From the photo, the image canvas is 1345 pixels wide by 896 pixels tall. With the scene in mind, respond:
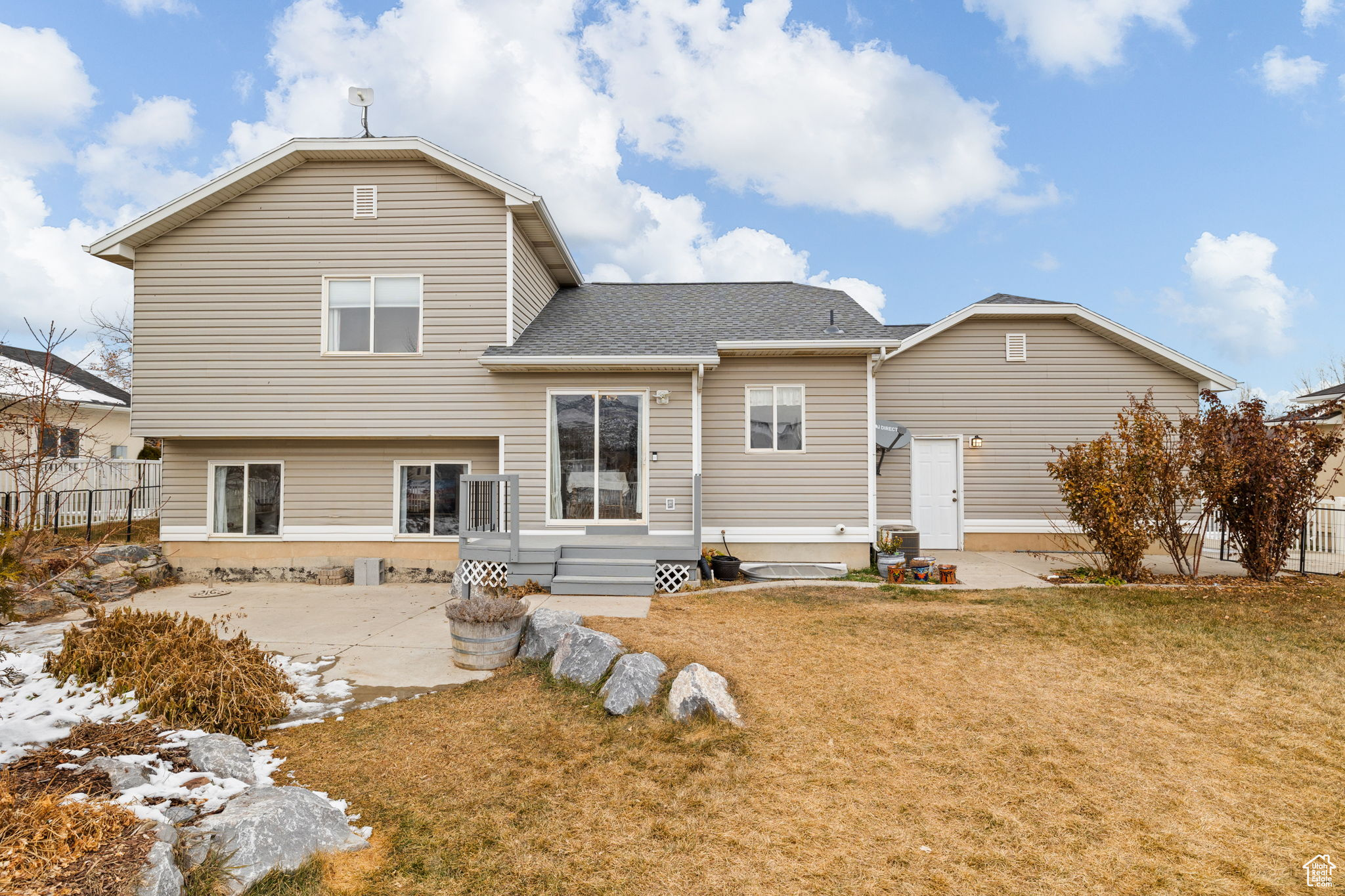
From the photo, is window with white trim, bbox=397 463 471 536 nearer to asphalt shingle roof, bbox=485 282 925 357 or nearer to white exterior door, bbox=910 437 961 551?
asphalt shingle roof, bbox=485 282 925 357

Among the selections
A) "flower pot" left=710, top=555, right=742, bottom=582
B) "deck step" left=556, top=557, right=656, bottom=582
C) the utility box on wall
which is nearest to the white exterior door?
"flower pot" left=710, top=555, right=742, bottom=582

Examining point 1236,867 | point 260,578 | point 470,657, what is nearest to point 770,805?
point 1236,867

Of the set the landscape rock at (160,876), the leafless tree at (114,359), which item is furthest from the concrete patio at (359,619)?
the leafless tree at (114,359)

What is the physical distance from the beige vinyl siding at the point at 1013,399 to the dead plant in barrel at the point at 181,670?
10.3 metres

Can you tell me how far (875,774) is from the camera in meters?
3.66

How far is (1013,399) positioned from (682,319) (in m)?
6.67

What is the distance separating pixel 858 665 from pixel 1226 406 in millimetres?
8378

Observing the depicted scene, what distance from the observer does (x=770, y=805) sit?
3348 millimetres

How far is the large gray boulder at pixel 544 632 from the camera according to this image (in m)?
5.63

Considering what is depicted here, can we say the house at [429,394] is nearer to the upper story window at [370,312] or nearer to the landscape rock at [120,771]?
the upper story window at [370,312]

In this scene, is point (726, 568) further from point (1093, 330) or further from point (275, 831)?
point (1093, 330)

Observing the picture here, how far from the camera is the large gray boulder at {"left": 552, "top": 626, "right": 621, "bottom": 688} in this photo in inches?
199

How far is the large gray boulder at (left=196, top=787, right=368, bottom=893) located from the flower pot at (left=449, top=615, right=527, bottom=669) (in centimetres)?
235

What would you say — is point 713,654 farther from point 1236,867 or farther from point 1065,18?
point 1065,18
